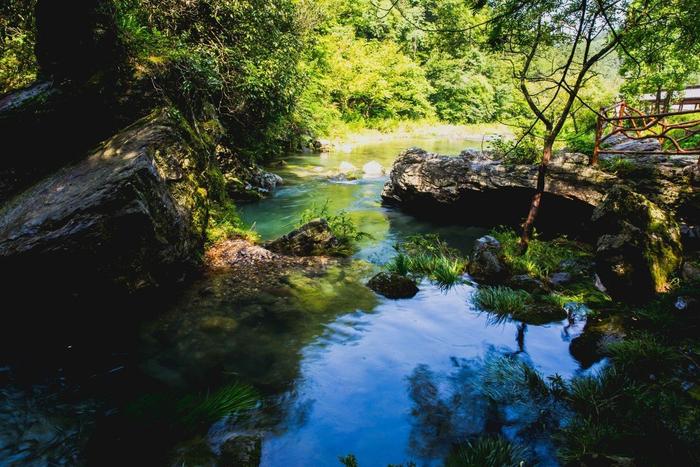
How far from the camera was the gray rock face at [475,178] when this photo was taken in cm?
845

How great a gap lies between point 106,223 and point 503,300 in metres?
5.47

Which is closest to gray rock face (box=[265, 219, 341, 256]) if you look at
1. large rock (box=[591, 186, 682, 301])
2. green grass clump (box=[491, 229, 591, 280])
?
green grass clump (box=[491, 229, 591, 280])

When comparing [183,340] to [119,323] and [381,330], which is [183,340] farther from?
[381,330]

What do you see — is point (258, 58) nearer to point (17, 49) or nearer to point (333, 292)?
point (17, 49)

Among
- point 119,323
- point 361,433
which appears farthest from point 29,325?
point 361,433

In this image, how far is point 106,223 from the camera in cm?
459

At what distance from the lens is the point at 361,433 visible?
11.8 feet

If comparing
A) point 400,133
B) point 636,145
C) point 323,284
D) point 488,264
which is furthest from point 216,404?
point 400,133

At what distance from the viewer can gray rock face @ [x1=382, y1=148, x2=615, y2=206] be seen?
845 centimetres

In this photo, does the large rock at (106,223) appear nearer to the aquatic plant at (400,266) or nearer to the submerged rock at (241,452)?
the submerged rock at (241,452)

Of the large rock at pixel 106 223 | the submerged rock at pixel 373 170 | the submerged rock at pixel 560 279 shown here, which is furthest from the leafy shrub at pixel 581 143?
the large rock at pixel 106 223

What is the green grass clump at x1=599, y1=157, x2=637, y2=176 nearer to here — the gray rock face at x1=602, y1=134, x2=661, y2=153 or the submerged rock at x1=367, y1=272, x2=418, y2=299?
the gray rock face at x1=602, y1=134, x2=661, y2=153

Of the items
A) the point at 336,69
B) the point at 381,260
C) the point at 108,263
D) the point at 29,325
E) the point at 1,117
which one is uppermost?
the point at 336,69

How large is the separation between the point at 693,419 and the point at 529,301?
2.99 metres
